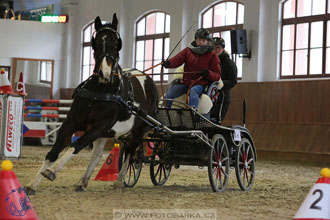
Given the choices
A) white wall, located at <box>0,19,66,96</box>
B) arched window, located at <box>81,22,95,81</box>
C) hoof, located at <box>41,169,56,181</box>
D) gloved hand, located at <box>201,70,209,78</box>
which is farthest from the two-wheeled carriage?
white wall, located at <box>0,19,66,96</box>

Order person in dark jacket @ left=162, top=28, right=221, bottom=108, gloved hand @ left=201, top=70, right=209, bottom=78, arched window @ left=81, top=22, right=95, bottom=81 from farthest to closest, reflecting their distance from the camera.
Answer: arched window @ left=81, top=22, right=95, bottom=81, person in dark jacket @ left=162, top=28, right=221, bottom=108, gloved hand @ left=201, top=70, right=209, bottom=78

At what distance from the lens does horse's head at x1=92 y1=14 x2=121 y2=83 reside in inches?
226

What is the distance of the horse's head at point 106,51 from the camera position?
5.75 m

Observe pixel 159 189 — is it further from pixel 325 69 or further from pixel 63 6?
pixel 63 6

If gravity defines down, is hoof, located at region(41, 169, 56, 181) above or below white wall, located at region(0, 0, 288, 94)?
below

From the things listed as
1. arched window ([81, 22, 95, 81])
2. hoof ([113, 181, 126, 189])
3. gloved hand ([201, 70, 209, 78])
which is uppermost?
arched window ([81, 22, 95, 81])

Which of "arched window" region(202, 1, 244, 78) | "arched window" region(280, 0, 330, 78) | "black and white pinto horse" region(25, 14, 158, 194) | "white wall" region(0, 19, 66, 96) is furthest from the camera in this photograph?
"white wall" region(0, 19, 66, 96)

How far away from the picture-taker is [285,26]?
1473cm

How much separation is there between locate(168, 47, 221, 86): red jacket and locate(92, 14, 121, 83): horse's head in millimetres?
1275

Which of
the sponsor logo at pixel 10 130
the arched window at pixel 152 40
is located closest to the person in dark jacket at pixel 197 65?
the sponsor logo at pixel 10 130

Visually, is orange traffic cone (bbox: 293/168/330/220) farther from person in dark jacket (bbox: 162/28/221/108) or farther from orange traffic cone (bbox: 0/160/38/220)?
person in dark jacket (bbox: 162/28/221/108)

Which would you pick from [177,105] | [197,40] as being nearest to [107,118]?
[177,105]

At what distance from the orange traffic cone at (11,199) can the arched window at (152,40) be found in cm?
1381

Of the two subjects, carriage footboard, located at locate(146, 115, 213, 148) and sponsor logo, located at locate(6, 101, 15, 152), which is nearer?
carriage footboard, located at locate(146, 115, 213, 148)
